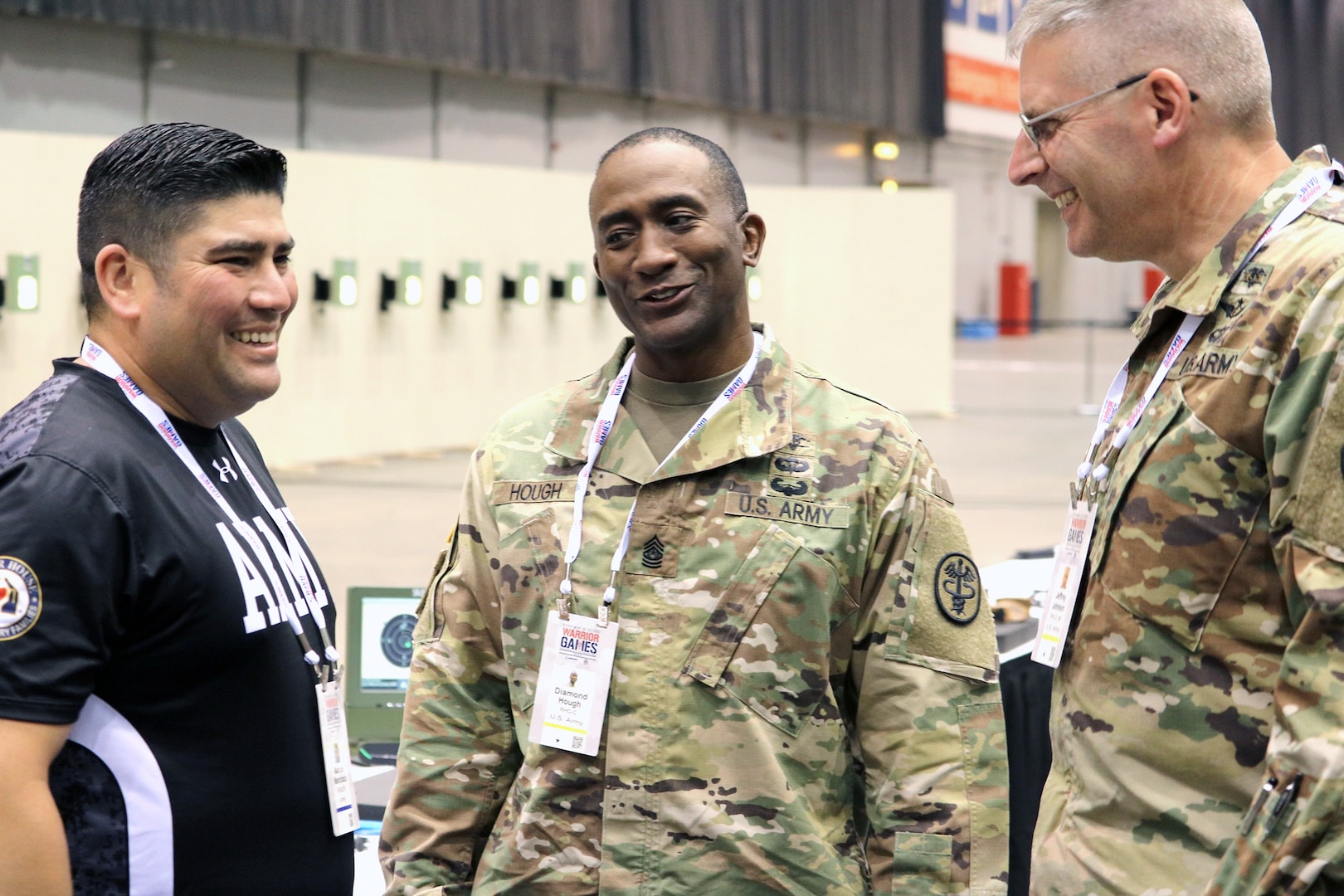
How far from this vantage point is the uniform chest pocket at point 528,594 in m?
1.96

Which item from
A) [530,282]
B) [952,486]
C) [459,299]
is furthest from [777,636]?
[530,282]

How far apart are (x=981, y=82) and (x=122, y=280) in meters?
21.7

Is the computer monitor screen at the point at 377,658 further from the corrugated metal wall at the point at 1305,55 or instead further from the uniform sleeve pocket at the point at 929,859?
the corrugated metal wall at the point at 1305,55

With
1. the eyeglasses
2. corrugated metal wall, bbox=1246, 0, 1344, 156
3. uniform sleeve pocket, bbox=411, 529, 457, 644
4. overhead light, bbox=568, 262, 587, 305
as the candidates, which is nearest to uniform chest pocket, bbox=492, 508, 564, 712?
uniform sleeve pocket, bbox=411, 529, 457, 644

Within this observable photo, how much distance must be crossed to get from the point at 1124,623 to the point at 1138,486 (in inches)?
6.1

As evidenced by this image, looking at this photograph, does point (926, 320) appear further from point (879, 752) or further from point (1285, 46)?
point (879, 752)

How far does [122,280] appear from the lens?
6.18 ft

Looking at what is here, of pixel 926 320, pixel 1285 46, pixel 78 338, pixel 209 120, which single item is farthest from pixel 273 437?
pixel 1285 46

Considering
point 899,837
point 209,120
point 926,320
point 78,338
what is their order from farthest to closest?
point 926,320
point 209,120
point 78,338
point 899,837

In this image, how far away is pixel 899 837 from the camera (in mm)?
1846

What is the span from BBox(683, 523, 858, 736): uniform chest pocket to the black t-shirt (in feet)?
1.87

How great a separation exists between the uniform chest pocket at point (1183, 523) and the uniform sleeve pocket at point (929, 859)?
451 mm

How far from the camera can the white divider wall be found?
8.88 metres

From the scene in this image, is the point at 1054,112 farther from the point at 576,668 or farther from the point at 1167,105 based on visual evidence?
the point at 576,668
